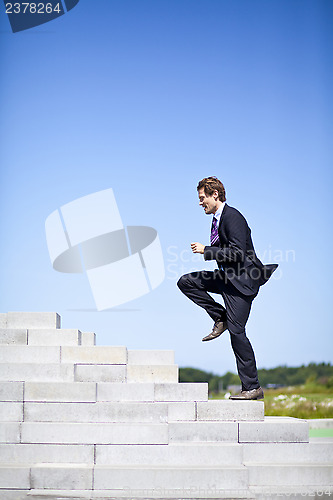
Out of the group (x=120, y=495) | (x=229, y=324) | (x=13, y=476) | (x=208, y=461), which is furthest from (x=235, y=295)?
(x=13, y=476)

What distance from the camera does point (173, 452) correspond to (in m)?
6.77

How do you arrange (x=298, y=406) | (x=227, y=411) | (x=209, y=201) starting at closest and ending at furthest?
(x=227, y=411) < (x=209, y=201) < (x=298, y=406)

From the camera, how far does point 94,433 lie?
6867mm

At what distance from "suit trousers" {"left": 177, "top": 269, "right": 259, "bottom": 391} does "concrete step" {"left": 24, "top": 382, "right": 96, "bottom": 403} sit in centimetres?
173

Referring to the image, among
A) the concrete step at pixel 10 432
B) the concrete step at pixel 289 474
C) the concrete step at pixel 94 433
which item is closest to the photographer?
the concrete step at pixel 289 474

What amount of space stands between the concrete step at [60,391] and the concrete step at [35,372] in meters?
0.27

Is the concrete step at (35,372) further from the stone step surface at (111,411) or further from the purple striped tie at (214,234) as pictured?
the purple striped tie at (214,234)

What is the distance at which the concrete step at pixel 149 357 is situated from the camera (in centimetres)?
785

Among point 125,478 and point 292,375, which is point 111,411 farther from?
point 292,375

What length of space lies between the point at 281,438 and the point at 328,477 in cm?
65

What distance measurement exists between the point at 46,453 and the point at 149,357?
1762 millimetres

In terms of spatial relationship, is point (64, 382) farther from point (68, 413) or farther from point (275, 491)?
point (275, 491)

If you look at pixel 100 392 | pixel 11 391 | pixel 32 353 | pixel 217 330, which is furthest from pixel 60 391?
pixel 217 330

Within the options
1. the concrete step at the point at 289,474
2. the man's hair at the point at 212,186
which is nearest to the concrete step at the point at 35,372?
the concrete step at the point at 289,474
